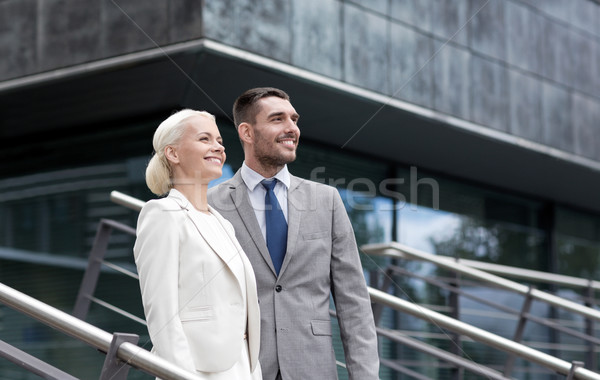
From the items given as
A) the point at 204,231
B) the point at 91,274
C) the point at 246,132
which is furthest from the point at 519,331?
the point at 204,231

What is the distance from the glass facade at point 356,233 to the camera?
9242 millimetres

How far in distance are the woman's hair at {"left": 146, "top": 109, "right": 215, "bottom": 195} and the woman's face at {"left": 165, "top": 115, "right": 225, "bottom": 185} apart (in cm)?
2

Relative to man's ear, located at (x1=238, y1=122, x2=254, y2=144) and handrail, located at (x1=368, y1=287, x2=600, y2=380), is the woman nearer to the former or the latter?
man's ear, located at (x1=238, y1=122, x2=254, y2=144)

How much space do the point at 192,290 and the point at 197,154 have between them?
51 cm

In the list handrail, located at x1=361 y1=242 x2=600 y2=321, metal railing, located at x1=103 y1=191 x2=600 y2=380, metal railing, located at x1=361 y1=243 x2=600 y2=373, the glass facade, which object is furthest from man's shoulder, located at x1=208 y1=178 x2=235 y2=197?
handrail, located at x1=361 y1=242 x2=600 y2=321

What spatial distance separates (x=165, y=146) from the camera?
3254 mm

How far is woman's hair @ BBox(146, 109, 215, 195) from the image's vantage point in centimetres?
324

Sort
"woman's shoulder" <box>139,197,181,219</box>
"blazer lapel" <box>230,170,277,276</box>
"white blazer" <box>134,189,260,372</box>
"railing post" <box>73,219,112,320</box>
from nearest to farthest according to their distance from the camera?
1. "white blazer" <box>134,189,260,372</box>
2. "woman's shoulder" <box>139,197,181,219</box>
3. "blazer lapel" <box>230,170,277,276</box>
4. "railing post" <box>73,219,112,320</box>

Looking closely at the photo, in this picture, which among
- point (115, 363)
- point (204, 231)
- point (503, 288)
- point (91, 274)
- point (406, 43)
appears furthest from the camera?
point (406, 43)

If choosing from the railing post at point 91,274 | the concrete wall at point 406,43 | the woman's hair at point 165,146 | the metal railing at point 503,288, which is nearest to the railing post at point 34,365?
the woman's hair at point 165,146

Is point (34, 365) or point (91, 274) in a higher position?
point (91, 274)

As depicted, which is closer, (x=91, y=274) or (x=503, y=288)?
(x=91, y=274)

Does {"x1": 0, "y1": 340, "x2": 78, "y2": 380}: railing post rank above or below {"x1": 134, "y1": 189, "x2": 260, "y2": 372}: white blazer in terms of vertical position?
below

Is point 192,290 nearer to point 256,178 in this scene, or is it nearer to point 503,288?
point 256,178
